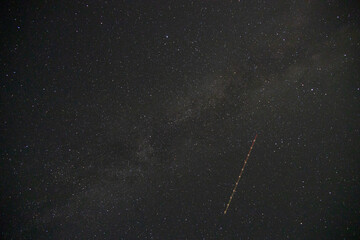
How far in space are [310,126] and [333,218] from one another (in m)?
1.47

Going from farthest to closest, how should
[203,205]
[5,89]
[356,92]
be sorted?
[203,205]
[356,92]
[5,89]

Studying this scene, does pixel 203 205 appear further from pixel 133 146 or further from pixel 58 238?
pixel 58 238

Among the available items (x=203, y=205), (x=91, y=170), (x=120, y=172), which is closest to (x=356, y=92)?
(x=203, y=205)

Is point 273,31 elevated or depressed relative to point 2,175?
depressed

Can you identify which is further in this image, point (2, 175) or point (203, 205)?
point (203, 205)

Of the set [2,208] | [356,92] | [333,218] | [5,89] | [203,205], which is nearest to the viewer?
[5,89]

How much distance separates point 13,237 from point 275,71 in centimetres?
335

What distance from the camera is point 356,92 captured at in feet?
7.84

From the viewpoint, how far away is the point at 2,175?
2164 mm

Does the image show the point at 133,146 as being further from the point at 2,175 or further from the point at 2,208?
the point at 2,208

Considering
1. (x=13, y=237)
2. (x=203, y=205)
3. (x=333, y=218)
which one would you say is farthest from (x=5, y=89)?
(x=333, y=218)

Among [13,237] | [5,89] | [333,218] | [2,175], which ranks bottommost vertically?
[333,218]

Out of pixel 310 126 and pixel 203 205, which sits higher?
pixel 310 126

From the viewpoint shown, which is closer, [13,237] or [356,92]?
[13,237]
